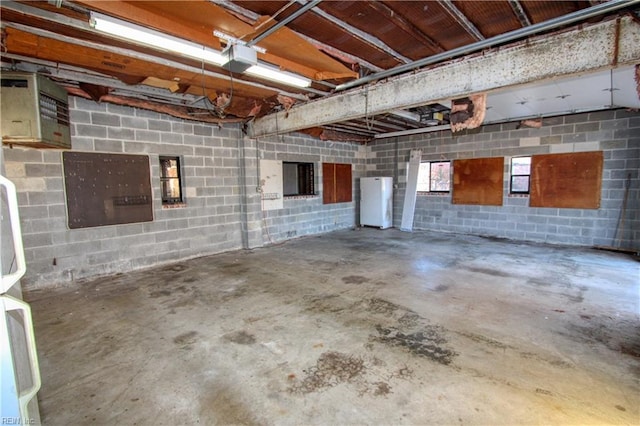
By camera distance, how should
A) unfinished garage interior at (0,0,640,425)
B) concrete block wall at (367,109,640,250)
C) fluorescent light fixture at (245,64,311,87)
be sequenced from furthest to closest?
concrete block wall at (367,109,640,250) < fluorescent light fixture at (245,64,311,87) < unfinished garage interior at (0,0,640,425)

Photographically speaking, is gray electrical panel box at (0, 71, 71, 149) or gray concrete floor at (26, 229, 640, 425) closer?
gray concrete floor at (26, 229, 640, 425)

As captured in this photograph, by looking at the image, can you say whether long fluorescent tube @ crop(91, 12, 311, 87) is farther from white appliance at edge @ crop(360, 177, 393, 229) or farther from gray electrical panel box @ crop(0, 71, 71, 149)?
white appliance at edge @ crop(360, 177, 393, 229)

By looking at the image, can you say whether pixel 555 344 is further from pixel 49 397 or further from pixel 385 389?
pixel 49 397

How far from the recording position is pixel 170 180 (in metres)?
5.24

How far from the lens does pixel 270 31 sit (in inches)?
96.0

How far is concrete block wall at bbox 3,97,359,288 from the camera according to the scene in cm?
391

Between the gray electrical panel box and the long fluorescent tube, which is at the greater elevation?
the long fluorescent tube

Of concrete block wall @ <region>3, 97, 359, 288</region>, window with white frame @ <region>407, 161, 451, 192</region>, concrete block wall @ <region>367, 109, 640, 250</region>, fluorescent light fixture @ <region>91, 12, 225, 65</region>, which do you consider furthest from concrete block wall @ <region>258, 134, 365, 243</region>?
fluorescent light fixture @ <region>91, 12, 225, 65</region>

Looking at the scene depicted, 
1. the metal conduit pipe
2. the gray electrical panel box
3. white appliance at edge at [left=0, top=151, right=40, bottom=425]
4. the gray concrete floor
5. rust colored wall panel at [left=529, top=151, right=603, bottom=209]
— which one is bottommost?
the gray concrete floor

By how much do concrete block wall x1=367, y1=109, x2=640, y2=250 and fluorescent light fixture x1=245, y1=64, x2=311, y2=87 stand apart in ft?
16.7

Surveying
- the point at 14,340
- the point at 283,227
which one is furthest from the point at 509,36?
the point at 283,227

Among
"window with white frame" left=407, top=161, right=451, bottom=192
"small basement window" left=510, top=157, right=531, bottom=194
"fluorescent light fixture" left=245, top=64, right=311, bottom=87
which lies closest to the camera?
"fluorescent light fixture" left=245, top=64, right=311, bottom=87

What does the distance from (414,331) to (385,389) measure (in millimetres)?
872

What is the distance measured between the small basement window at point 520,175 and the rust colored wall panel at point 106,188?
712cm
